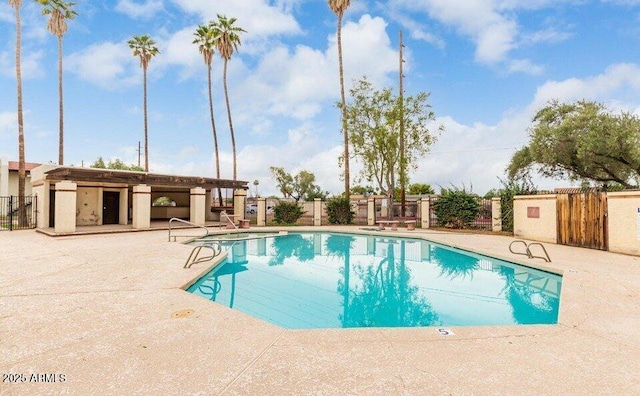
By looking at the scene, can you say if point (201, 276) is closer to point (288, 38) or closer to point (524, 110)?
point (288, 38)

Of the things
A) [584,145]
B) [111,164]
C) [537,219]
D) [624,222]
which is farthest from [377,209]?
[111,164]

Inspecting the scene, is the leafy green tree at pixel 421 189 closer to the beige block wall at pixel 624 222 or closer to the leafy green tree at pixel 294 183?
the leafy green tree at pixel 294 183

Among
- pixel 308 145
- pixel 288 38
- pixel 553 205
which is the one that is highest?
pixel 288 38

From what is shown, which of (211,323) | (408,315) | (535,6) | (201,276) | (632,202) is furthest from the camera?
(535,6)

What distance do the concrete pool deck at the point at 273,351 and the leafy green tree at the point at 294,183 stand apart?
158ft

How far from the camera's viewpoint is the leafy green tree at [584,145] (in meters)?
18.6

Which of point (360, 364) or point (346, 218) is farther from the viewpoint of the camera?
point (346, 218)

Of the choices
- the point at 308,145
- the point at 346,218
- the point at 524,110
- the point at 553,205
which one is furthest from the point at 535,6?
the point at 308,145

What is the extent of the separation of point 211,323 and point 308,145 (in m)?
32.4

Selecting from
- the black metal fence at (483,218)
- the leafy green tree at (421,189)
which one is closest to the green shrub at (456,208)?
→ the black metal fence at (483,218)

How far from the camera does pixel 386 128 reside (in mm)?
23078

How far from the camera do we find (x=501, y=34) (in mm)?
14758

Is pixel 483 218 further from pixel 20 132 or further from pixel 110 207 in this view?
pixel 20 132

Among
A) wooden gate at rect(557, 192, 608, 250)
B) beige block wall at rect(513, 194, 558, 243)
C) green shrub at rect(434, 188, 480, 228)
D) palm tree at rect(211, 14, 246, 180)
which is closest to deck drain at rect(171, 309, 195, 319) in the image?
wooden gate at rect(557, 192, 608, 250)
